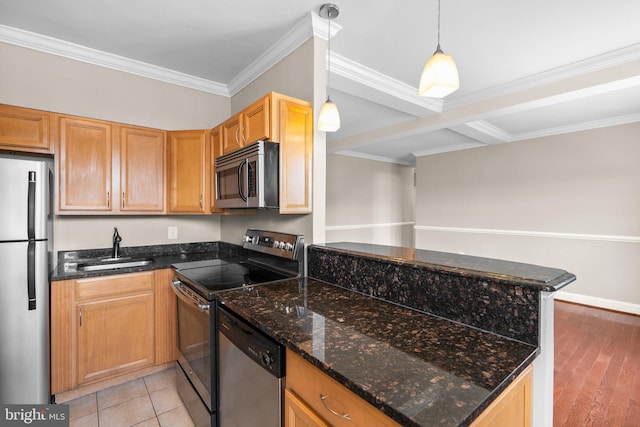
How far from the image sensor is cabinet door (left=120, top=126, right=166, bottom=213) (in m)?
2.39

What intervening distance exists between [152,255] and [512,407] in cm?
282

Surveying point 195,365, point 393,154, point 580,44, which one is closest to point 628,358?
point 580,44

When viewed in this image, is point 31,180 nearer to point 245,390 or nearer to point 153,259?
point 153,259

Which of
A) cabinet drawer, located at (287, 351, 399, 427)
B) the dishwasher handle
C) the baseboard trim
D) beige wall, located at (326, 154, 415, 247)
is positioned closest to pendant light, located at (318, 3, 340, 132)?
the dishwasher handle

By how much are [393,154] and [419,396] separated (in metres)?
6.26

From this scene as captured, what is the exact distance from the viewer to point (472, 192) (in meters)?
5.45

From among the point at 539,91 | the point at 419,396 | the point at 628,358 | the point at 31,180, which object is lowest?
the point at 628,358

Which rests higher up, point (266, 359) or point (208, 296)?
point (208, 296)

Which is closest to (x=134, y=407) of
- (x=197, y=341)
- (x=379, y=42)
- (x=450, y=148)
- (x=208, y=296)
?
(x=197, y=341)

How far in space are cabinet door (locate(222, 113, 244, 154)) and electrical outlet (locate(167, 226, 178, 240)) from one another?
104 centimetres

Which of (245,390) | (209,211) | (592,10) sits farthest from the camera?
(209,211)

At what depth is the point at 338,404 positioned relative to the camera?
2.83 feet

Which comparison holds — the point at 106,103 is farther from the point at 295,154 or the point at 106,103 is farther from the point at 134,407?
the point at 134,407

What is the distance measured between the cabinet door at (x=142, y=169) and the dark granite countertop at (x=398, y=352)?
→ 1.47 meters
